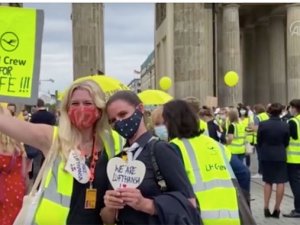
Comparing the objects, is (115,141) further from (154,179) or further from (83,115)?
(154,179)

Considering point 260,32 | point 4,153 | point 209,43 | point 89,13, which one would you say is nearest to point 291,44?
point 209,43

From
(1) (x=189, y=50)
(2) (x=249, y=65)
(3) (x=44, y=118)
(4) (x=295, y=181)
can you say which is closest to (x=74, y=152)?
(3) (x=44, y=118)

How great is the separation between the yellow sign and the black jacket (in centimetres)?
134

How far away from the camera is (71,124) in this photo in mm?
3578

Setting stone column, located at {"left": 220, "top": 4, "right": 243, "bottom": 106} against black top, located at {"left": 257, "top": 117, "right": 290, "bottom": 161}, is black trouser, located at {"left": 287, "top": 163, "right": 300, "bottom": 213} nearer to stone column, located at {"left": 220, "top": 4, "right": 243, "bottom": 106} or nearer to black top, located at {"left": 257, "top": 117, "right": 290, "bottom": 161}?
black top, located at {"left": 257, "top": 117, "right": 290, "bottom": 161}

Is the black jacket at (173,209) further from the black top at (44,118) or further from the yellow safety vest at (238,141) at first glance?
the yellow safety vest at (238,141)

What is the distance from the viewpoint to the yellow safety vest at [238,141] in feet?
49.6

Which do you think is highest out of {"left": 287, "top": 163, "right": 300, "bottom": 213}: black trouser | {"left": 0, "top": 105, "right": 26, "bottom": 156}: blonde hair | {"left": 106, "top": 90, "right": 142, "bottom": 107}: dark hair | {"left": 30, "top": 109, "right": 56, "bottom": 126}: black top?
{"left": 30, "top": 109, "right": 56, "bottom": 126}: black top

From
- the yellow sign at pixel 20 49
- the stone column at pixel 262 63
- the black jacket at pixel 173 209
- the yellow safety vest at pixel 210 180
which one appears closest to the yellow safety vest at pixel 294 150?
the yellow safety vest at pixel 210 180

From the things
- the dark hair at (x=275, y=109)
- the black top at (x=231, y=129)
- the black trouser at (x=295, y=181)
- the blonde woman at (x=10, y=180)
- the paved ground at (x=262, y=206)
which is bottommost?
the paved ground at (x=262, y=206)

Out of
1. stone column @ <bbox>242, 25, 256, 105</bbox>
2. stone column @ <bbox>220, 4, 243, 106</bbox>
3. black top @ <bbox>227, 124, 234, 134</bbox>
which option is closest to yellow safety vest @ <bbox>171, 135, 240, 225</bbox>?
black top @ <bbox>227, 124, 234, 134</bbox>

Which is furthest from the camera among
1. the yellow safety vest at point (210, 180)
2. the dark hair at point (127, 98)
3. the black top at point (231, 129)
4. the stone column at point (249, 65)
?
the stone column at point (249, 65)

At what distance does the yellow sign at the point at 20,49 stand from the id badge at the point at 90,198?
97 cm

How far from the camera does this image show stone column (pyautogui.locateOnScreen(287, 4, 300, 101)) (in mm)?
39312
